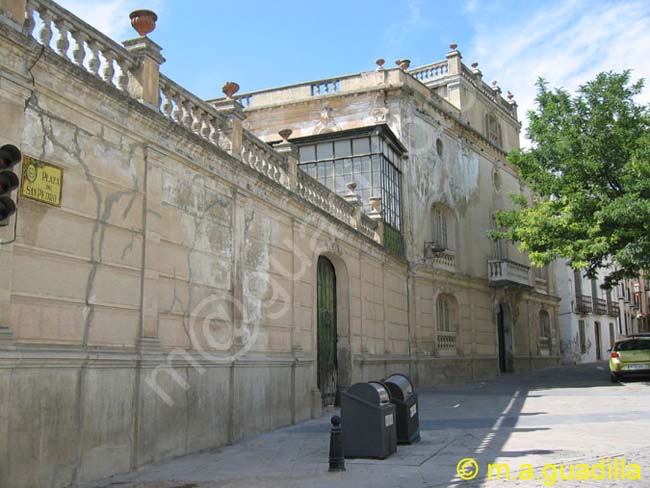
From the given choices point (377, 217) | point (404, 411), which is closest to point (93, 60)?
point (404, 411)

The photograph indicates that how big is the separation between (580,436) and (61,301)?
25.3 feet

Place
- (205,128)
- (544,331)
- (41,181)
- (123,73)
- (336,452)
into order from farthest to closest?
1. (544,331)
2. (205,128)
3. (123,73)
4. (336,452)
5. (41,181)

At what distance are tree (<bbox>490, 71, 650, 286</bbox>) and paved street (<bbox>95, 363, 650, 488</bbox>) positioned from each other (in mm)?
6558

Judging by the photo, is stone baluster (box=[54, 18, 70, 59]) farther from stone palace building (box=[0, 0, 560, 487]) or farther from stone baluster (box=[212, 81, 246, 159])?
stone baluster (box=[212, 81, 246, 159])

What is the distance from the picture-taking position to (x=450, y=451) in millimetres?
9047

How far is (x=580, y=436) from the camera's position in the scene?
400 inches

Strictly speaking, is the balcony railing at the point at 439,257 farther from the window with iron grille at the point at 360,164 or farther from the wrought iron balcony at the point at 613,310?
the wrought iron balcony at the point at 613,310

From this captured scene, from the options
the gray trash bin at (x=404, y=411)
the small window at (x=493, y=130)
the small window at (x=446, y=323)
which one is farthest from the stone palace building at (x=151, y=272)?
the small window at (x=493, y=130)

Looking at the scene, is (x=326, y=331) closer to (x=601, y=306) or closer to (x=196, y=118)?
(x=196, y=118)

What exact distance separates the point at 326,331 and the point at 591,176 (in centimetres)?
1114

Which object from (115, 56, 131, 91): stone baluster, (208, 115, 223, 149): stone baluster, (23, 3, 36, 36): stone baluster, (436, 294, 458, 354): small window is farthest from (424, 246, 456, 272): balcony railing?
(23, 3, 36, 36): stone baluster

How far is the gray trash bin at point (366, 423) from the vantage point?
850cm

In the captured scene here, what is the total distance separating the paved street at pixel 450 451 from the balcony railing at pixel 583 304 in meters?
27.5

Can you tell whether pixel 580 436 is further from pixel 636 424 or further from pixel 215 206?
pixel 215 206
